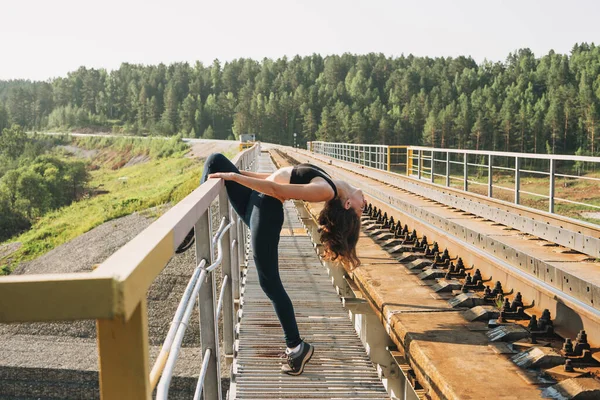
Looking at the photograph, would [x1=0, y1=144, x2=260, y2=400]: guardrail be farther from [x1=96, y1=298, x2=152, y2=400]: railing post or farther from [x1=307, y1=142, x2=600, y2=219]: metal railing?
[x1=307, y1=142, x2=600, y2=219]: metal railing

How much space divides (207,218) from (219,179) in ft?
3.05

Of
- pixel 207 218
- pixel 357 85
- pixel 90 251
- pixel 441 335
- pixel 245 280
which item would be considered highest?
A: pixel 357 85

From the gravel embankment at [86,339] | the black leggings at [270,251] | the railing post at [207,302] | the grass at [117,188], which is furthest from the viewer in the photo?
the grass at [117,188]

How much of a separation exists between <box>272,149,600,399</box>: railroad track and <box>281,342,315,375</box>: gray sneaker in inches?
20.1

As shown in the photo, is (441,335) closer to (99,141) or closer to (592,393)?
(592,393)

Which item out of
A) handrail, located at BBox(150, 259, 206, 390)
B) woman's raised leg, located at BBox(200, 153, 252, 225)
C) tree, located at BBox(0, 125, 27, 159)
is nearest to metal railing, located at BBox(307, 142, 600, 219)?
woman's raised leg, located at BBox(200, 153, 252, 225)

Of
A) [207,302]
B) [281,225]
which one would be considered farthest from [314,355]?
[207,302]

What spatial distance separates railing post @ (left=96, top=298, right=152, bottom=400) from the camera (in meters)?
1.04

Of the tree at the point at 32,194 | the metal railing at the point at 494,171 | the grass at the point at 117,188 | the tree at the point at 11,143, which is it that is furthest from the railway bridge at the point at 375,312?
the tree at the point at 11,143

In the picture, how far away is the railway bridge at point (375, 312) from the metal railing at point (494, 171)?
6.72ft

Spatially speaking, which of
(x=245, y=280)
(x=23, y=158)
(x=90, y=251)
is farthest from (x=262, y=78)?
(x=245, y=280)

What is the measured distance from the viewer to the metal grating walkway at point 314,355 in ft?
12.1

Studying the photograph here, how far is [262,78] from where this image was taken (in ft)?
598

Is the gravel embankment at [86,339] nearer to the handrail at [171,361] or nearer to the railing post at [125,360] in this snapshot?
the handrail at [171,361]
